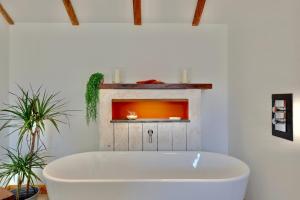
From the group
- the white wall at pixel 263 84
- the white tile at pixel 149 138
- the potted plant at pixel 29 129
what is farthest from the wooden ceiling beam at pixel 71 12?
the white wall at pixel 263 84

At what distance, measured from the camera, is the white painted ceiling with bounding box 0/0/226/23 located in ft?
10.6

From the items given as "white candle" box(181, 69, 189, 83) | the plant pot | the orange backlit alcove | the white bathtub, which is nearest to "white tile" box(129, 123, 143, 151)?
the white bathtub

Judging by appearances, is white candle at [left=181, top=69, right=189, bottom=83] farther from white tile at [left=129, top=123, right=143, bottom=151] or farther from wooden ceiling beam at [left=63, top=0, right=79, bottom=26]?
wooden ceiling beam at [left=63, top=0, right=79, bottom=26]

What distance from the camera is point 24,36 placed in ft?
11.8

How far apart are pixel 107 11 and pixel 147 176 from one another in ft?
8.28

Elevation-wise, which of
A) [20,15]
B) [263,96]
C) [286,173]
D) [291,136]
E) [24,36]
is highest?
[20,15]

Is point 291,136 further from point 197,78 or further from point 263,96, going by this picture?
point 197,78

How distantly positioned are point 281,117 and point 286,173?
0.50 meters

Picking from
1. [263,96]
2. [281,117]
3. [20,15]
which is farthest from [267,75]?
[20,15]

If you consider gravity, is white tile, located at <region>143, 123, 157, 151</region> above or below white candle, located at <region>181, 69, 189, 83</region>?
below

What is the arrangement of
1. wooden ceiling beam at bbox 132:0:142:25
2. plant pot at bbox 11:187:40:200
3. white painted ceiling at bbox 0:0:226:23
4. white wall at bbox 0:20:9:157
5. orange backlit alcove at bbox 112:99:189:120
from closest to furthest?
plant pot at bbox 11:187:40:200, wooden ceiling beam at bbox 132:0:142:25, white painted ceiling at bbox 0:0:226:23, white wall at bbox 0:20:9:157, orange backlit alcove at bbox 112:99:189:120

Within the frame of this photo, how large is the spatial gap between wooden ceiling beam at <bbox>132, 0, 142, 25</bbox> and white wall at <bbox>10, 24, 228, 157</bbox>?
6.6 inches

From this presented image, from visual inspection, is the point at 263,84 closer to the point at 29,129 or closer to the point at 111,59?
the point at 111,59

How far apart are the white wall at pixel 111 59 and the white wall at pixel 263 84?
0.25 meters
